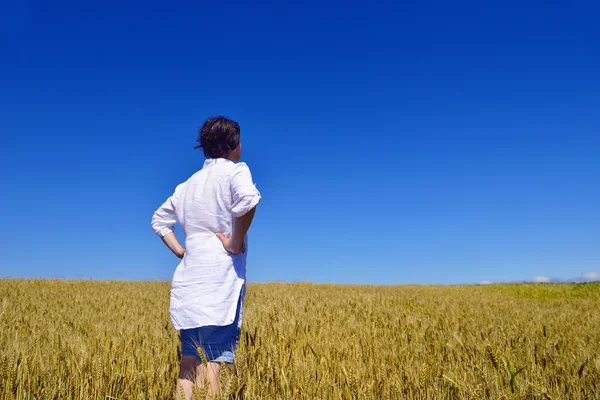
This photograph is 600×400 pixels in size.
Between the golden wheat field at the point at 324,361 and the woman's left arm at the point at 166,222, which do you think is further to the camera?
the woman's left arm at the point at 166,222

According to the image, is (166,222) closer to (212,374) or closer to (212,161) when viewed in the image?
(212,161)

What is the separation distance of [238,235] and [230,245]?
0.31 ft

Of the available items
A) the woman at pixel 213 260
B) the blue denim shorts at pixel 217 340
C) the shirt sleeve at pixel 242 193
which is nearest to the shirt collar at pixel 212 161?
the woman at pixel 213 260

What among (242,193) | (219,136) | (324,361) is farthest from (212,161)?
(324,361)

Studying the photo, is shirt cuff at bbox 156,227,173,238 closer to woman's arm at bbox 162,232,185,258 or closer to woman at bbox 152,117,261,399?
woman's arm at bbox 162,232,185,258

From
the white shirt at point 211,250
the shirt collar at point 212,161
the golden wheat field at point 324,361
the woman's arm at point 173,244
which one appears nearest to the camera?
the golden wheat field at point 324,361

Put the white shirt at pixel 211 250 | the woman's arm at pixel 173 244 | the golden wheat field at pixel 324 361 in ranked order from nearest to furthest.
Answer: the golden wheat field at pixel 324 361
the white shirt at pixel 211 250
the woman's arm at pixel 173 244

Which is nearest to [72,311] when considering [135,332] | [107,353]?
[135,332]

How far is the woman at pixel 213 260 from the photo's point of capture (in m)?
2.51

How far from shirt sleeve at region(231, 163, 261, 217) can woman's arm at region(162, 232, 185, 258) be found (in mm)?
705

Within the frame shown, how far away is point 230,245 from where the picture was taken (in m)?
2.55

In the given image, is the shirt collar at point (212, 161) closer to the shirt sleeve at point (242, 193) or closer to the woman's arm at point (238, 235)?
the shirt sleeve at point (242, 193)

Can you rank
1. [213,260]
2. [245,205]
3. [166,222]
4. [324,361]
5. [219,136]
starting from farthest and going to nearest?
1. [166,222]
2. [324,361]
3. [219,136]
4. [213,260]
5. [245,205]

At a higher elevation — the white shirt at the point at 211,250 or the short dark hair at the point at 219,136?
the short dark hair at the point at 219,136
